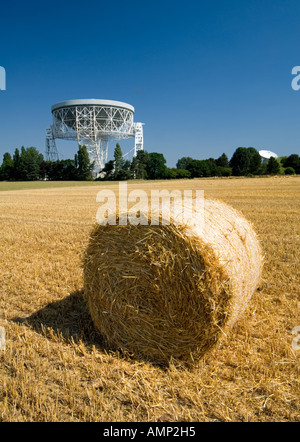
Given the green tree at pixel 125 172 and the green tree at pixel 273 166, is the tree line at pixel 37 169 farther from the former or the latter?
the green tree at pixel 273 166

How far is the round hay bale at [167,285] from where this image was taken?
3098mm

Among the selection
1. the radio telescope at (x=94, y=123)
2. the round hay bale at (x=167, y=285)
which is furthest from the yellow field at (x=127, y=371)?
the radio telescope at (x=94, y=123)

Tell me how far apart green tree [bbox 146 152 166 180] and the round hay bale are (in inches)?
3073

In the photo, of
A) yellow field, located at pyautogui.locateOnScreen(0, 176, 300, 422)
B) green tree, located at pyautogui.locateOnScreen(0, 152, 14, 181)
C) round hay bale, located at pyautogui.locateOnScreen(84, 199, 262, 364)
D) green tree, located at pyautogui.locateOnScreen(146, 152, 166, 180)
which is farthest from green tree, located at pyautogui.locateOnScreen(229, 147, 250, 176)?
round hay bale, located at pyautogui.locateOnScreen(84, 199, 262, 364)

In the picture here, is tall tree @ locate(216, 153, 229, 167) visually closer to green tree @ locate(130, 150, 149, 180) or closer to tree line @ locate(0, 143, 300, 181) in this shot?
tree line @ locate(0, 143, 300, 181)

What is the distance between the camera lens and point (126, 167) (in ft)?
226

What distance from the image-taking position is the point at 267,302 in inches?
173

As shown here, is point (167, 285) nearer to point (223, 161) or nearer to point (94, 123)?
point (94, 123)

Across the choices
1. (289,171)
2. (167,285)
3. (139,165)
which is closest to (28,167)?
(139,165)

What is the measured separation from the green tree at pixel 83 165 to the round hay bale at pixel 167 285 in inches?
2660

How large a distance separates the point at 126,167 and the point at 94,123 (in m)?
11.6

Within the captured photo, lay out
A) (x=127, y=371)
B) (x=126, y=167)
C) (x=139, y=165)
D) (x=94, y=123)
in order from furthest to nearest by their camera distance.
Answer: (x=139, y=165)
(x=126, y=167)
(x=94, y=123)
(x=127, y=371)

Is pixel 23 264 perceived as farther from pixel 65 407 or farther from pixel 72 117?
pixel 72 117
